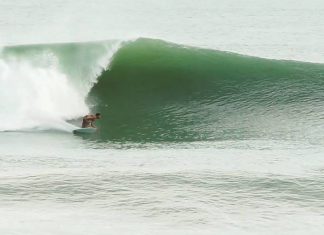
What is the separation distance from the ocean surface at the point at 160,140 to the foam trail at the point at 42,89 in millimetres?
37

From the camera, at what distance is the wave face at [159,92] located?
15914 mm

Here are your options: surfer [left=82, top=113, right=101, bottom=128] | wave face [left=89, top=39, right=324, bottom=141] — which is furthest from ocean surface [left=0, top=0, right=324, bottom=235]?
surfer [left=82, top=113, right=101, bottom=128]

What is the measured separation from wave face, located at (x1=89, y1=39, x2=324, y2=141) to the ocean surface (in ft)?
0.09

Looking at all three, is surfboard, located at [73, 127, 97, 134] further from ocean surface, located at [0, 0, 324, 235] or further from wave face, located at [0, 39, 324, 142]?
wave face, located at [0, 39, 324, 142]

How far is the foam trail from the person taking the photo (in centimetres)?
1596

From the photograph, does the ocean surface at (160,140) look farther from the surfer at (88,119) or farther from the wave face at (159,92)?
the surfer at (88,119)

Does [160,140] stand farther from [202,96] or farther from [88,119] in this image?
[202,96]

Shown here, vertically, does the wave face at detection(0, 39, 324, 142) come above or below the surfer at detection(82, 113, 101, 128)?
above

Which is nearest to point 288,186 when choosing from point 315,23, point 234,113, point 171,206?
point 171,206

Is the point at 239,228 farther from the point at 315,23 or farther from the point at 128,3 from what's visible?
the point at 128,3

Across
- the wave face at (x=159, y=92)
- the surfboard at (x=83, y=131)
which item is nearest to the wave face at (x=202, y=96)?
the wave face at (x=159, y=92)

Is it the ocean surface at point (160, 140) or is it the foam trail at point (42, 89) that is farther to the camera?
the foam trail at point (42, 89)

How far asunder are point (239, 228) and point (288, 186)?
1963 mm

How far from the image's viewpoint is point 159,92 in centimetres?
1902
